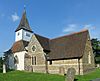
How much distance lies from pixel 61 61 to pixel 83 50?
17.4 feet

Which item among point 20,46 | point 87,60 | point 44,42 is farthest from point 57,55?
point 20,46

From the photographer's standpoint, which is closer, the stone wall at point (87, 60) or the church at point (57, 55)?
the stone wall at point (87, 60)

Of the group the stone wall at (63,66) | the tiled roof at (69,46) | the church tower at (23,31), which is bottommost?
the stone wall at (63,66)

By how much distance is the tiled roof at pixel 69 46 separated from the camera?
32.8 meters

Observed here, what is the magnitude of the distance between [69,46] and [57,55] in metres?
3.16

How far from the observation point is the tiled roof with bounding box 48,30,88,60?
3276 centimetres

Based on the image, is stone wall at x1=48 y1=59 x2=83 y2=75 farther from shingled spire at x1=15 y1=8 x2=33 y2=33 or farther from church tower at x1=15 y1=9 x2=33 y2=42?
shingled spire at x1=15 y1=8 x2=33 y2=33


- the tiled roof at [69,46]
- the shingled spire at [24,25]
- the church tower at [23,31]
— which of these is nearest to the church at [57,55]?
the tiled roof at [69,46]

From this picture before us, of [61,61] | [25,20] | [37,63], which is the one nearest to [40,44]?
[37,63]

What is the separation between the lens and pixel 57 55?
35781 mm

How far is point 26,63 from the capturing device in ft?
131

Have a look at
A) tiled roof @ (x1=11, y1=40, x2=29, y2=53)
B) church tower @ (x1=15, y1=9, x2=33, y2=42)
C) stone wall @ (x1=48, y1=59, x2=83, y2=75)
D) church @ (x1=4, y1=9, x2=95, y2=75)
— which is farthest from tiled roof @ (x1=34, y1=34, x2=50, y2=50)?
church tower @ (x1=15, y1=9, x2=33, y2=42)

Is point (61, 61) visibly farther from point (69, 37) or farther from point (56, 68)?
point (69, 37)

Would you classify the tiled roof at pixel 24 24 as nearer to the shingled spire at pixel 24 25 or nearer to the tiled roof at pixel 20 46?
the shingled spire at pixel 24 25
